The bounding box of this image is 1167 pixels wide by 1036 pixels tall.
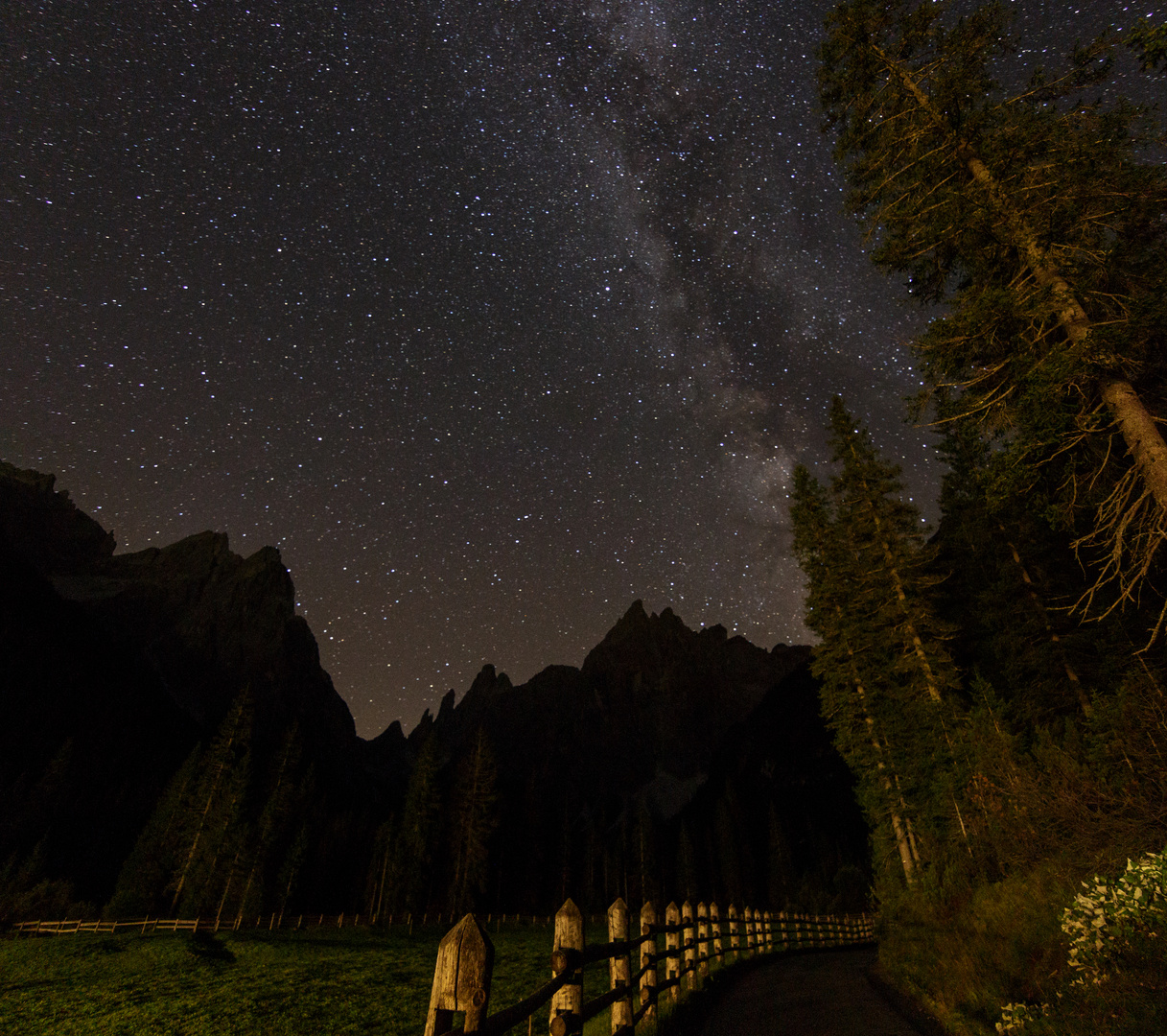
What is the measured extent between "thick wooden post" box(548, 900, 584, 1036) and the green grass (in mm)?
4538

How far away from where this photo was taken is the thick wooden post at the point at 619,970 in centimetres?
561

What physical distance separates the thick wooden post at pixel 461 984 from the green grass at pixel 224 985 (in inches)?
275

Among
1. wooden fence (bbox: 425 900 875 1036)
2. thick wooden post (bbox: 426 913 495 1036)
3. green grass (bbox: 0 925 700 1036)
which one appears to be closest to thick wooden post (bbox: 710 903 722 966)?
wooden fence (bbox: 425 900 875 1036)

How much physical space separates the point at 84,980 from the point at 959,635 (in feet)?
133

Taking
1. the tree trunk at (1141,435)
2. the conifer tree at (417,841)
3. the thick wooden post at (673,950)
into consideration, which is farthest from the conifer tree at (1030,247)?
the conifer tree at (417,841)

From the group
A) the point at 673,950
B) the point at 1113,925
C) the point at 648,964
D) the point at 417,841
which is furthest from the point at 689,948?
the point at 417,841

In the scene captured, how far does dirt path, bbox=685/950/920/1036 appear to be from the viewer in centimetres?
736

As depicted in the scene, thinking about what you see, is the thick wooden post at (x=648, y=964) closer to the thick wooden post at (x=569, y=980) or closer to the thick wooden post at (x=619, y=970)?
Answer: the thick wooden post at (x=619, y=970)

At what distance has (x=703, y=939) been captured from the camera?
10.8 metres

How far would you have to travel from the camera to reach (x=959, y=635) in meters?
30.0

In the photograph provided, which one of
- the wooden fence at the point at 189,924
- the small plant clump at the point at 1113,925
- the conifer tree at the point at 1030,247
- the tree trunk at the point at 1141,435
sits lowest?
the wooden fence at the point at 189,924

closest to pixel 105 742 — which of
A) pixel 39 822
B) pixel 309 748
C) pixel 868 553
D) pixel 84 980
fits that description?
pixel 39 822

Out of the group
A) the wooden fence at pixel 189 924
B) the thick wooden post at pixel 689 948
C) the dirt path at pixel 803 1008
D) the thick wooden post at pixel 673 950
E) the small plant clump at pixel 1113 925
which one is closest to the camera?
the small plant clump at pixel 1113 925

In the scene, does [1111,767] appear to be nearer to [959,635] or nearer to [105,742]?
[959,635]
